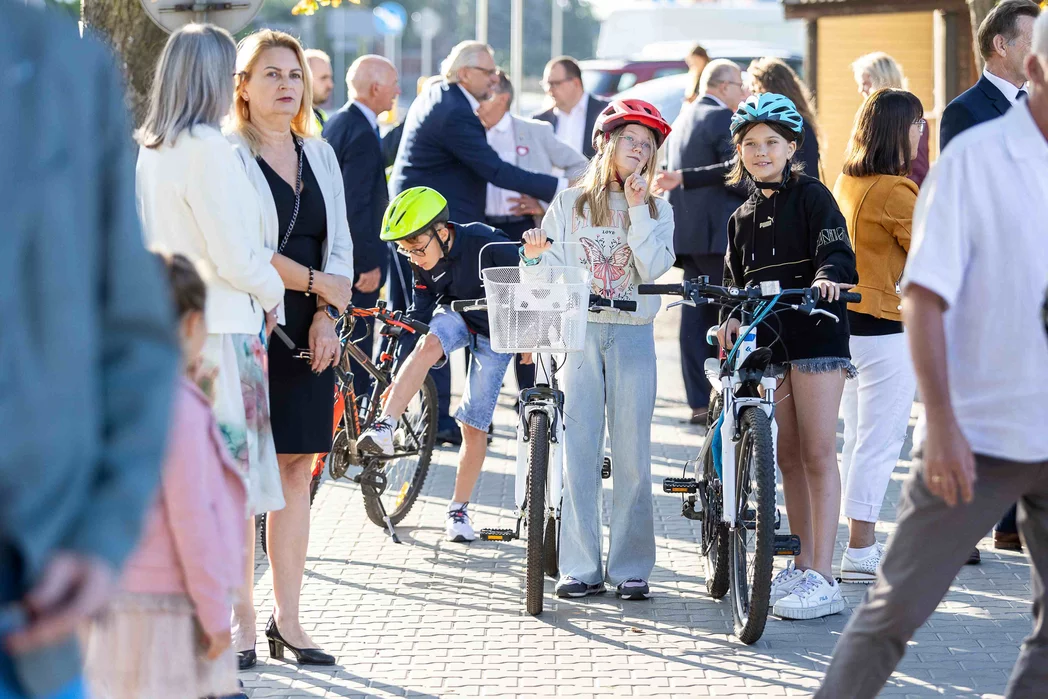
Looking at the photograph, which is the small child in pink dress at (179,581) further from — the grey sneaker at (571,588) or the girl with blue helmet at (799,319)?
the girl with blue helmet at (799,319)

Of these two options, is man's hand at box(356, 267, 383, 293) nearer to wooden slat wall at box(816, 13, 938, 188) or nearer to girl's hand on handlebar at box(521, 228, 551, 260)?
girl's hand on handlebar at box(521, 228, 551, 260)

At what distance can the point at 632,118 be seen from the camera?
19.0 ft

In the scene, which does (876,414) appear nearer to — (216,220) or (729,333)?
(729,333)

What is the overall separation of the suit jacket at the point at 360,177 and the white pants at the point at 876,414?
3.71 meters

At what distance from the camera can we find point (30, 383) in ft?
6.04

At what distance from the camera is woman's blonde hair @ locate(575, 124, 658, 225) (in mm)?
5828

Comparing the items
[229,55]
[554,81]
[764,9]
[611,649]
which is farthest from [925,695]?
[764,9]

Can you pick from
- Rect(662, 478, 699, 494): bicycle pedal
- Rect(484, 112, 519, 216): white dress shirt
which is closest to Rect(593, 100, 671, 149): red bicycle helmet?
Rect(662, 478, 699, 494): bicycle pedal

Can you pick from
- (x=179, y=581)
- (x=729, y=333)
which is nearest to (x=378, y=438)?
(x=729, y=333)

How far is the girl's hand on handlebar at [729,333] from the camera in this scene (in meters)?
5.74

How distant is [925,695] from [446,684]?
1.62 metres

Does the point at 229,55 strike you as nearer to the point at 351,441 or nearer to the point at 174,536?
the point at 174,536

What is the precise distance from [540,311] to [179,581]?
2543mm

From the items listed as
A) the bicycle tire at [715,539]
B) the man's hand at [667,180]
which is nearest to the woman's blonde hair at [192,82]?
the bicycle tire at [715,539]
